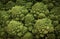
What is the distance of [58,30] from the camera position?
122 centimetres

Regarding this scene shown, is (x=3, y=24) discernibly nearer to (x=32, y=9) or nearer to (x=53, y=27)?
(x=32, y=9)

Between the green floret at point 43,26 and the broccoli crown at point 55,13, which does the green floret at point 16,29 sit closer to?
the green floret at point 43,26

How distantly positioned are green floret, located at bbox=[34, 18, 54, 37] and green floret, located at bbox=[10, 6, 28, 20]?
134 millimetres

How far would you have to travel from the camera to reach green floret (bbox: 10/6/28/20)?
49.9 inches

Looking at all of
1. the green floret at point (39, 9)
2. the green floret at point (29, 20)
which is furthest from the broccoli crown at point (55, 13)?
the green floret at point (29, 20)

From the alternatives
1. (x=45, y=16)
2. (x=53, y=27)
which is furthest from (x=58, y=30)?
(x=45, y=16)

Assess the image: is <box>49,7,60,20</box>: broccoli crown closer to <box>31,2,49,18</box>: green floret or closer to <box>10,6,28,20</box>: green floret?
<box>31,2,49,18</box>: green floret

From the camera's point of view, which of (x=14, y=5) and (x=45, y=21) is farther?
(x=14, y=5)

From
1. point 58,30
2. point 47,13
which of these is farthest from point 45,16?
point 58,30

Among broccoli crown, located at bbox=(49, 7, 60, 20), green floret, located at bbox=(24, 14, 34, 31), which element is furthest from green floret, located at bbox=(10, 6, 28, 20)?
broccoli crown, located at bbox=(49, 7, 60, 20)

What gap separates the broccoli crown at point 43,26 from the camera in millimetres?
1189

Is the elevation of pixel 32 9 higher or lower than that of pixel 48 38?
higher

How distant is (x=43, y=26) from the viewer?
1194mm

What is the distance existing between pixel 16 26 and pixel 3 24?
13cm
